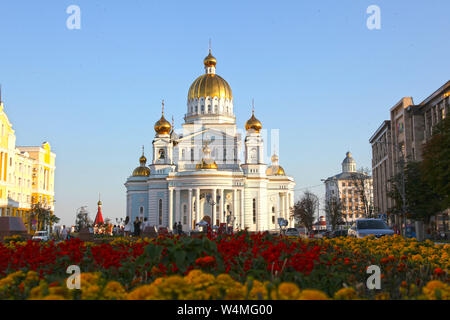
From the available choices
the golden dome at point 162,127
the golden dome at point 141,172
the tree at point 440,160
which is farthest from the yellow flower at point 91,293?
the golden dome at point 141,172

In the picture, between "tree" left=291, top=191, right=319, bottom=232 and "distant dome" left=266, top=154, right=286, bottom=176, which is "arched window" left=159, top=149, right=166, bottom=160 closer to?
"distant dome" left=266, top=154, right=286, bottom=176

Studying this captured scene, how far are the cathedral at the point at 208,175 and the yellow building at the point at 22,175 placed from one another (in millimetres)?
13196

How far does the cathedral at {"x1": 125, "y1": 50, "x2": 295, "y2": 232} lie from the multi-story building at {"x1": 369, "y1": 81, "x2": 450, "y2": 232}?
1757 centimetres

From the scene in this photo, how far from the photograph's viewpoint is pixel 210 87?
79000 mm

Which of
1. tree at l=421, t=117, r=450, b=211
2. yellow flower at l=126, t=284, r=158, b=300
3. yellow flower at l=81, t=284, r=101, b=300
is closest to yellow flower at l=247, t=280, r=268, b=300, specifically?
yellow flower at l=126, t=284, r=158, b=300

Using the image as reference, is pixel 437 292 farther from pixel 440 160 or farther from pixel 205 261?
pixel 440 160

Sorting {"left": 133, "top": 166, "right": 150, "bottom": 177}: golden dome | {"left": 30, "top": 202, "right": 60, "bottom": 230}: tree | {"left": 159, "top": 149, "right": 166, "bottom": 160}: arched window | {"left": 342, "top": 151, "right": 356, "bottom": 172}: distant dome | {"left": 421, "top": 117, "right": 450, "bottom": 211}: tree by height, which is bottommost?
{"left": 30, "top": 202, "right": 60, "bottom": 230}: tree

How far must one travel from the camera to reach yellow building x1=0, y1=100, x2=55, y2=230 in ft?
192

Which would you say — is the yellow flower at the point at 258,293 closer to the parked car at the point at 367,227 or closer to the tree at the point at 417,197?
the parked car at the point at 367,227

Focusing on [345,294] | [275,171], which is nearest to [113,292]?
[345,294]

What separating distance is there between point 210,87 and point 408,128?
33943 mm
